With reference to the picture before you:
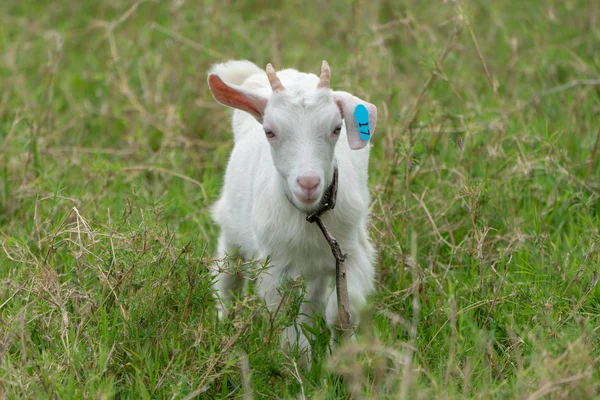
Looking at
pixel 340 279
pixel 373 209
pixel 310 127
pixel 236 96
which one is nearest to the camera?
pixel 310 127

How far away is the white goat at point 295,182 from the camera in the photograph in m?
3.91

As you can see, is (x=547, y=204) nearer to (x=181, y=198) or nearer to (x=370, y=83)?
(x=370, y=83)

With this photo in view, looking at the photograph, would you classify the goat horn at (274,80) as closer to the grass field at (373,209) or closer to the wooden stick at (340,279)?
the wooden stick at (340,279)

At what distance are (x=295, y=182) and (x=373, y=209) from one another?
1668mm

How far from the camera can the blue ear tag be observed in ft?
12.8

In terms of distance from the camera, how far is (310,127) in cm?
390

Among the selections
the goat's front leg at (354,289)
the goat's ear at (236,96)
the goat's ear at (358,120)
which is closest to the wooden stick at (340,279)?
the goat's front leg at (354,289)

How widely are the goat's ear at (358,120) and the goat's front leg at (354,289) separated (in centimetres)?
76

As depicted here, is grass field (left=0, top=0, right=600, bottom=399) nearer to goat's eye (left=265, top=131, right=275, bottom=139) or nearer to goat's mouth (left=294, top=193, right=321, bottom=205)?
goat's mouth (left=294, top=193, right=321, bottom=205)

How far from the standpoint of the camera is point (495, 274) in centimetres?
481

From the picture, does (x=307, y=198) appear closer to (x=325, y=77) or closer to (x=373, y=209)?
(x=325, y=77)

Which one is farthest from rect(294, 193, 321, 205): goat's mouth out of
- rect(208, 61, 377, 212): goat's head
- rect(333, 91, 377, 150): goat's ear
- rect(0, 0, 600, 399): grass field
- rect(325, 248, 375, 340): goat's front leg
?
rect(325, 248, 375, 340): goat's front leg

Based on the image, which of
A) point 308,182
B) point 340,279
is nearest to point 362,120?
point 308,182

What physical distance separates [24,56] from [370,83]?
336 centimetres
